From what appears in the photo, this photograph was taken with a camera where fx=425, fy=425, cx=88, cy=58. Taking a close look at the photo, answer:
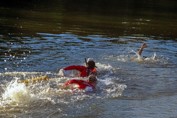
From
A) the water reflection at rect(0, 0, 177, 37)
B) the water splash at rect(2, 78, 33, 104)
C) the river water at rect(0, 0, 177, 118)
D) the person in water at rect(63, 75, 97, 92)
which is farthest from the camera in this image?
the water reflection at rect(0, 0, 177, 37)

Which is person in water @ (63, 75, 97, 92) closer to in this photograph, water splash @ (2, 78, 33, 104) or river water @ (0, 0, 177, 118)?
river water @ (0, 0, 177, 118)

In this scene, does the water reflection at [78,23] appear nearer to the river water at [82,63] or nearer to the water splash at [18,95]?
the river water at [82,63]

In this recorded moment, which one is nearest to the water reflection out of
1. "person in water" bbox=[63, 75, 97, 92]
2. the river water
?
the river water

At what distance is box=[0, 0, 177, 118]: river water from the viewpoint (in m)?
11.3

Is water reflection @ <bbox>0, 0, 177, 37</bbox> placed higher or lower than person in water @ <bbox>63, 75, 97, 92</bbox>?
lower

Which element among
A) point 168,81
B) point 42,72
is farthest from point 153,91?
point 42,72

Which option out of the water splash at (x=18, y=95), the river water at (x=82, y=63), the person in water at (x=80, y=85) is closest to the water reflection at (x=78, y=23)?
the river water at (x=82, y=63)

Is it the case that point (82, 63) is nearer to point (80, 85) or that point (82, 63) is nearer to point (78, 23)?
point (80, 85)

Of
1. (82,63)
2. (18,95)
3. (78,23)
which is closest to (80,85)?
(18,95)

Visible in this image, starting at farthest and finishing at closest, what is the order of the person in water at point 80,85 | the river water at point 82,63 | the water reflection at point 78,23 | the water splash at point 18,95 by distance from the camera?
1. the water reflection at point 78,23
2. the person in water at point 80,85
3. the water splash at point 18,95
4. the river water at point 82,63

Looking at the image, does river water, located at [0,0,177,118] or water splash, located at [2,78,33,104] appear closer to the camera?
river water, located at [0,0,177,118]

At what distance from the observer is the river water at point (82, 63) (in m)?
11.3

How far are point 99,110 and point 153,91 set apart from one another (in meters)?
2.70

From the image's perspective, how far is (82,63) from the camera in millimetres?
16766
